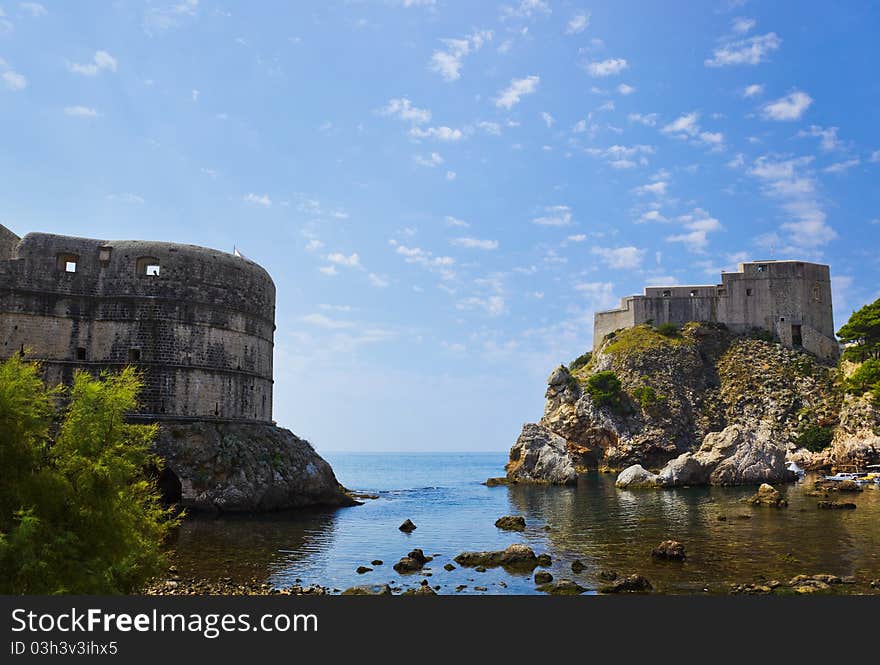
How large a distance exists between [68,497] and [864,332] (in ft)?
228

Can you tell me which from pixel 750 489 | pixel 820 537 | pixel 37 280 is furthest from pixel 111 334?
pixel 750 489

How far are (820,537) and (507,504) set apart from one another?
839 inches

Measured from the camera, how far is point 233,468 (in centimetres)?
3291

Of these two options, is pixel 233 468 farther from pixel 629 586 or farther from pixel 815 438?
pixel 815 438

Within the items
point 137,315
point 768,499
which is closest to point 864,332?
point 768,499

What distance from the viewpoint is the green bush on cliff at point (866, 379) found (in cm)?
5491

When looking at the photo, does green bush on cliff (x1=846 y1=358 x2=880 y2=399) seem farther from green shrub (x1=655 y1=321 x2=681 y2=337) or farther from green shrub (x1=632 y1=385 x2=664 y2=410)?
green shrub (x1=655 y1=321 x2=681 y2=337)

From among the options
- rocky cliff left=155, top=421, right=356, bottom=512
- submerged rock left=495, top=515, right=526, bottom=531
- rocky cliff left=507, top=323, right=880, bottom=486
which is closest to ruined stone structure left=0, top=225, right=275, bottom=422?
rocky cliff left=155, top=421, right=356, bottom=512

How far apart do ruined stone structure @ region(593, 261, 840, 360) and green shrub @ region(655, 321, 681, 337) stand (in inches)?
43.6

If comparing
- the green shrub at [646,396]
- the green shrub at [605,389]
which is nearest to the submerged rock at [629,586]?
the green shrub at [605,389]

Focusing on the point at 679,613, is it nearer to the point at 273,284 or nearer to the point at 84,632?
the point at 84,632

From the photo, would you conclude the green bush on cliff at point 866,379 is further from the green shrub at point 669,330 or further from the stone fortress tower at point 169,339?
the stone fortress tower at point 169,339

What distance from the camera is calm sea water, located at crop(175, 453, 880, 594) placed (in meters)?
19.4

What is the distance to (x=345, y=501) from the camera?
40.3m
